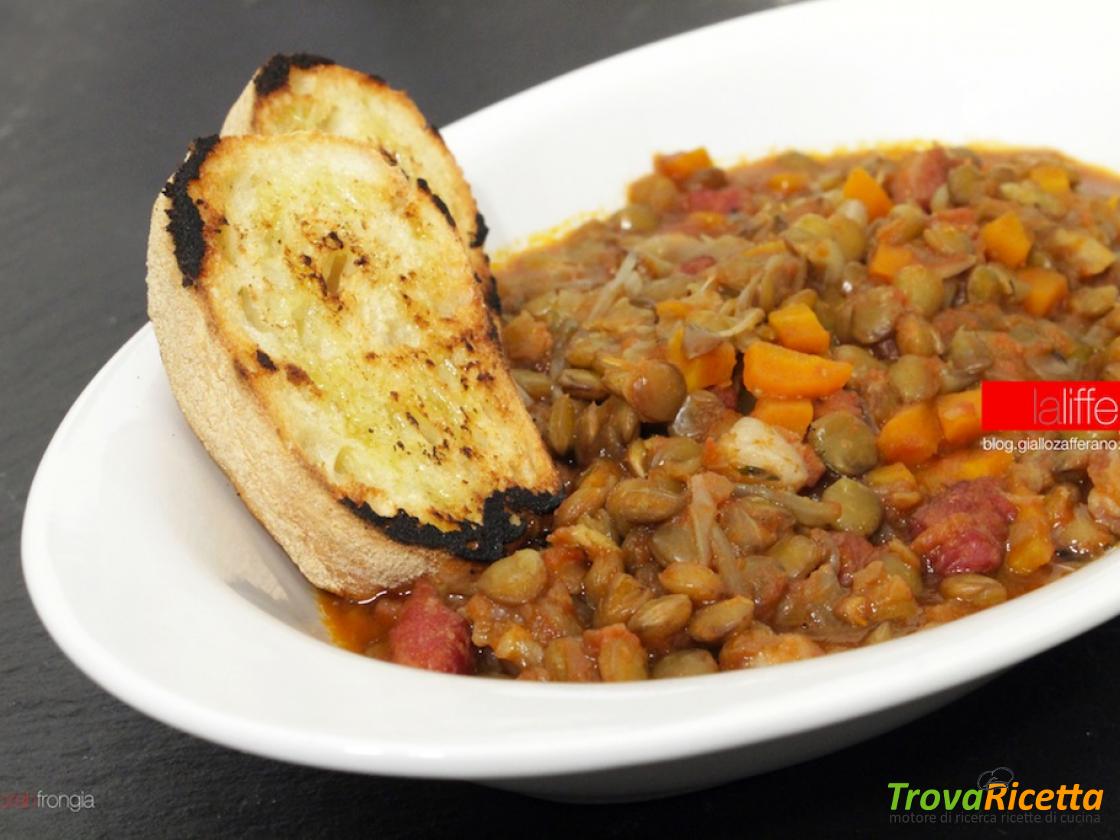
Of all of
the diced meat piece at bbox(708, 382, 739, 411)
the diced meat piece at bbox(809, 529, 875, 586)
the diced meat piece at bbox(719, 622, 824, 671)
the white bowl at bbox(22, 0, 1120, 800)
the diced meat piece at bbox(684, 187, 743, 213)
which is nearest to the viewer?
the white bowl at bbox(22, 0, 1120, 800)

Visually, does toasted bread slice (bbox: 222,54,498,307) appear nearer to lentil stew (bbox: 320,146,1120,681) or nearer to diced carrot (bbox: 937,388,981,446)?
lentil stew (bbox: 320,146,1120,681)

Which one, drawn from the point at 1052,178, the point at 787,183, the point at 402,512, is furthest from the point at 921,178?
the point at 402,512

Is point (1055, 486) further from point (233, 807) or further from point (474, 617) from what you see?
point (233, 807)

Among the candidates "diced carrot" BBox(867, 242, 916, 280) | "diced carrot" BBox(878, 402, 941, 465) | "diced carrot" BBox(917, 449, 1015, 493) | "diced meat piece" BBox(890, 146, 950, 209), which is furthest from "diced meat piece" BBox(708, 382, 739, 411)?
"diced meat piece" BBox(890, 146, 950, 209)

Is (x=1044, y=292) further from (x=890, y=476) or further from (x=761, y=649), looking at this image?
(x=761, y=649)

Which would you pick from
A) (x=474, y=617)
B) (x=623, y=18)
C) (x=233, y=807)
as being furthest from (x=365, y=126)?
(x=623, y=18)

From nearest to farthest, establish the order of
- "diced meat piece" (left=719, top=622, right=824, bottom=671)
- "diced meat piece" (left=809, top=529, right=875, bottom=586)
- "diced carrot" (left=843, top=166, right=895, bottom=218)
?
"diced meat piece" (left=719, top=622, right=824, bottom=671) < "diced meat piece" (left=809, top=529, right=875, bottom=586) < "diced carrot" (left=843, top=166, right=895, bottom=218)

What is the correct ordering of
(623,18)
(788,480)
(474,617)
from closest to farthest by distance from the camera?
(474,617) → (788,480) → (623,18)

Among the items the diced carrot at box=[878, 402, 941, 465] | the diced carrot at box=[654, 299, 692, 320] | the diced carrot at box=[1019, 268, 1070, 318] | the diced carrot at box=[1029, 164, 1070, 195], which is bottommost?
the diced carrot at box=[878, 402, 941, 465]
